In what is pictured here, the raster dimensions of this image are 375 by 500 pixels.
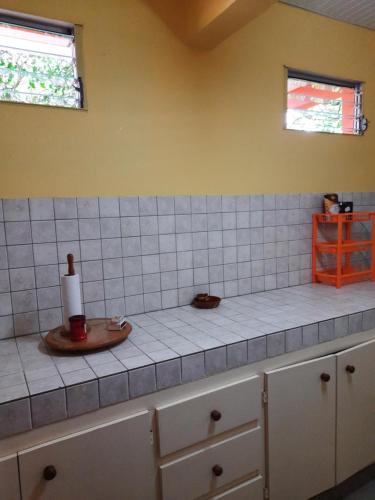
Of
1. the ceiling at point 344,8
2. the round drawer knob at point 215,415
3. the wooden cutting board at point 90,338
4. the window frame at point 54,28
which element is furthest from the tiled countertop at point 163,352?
the ceiling at point 344,8

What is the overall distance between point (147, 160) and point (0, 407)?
1.17 meters

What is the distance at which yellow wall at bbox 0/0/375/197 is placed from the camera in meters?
1.48

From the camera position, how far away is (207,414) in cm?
124

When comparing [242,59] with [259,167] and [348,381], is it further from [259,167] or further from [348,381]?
[348,381]

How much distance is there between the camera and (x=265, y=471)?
4.52 feet

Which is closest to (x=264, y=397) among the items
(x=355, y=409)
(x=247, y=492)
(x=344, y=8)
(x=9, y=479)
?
(x=247, y=492)

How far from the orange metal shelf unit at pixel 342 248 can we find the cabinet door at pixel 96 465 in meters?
1.45

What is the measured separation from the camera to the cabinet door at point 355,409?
1521 mm

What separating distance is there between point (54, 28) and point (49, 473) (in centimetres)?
165

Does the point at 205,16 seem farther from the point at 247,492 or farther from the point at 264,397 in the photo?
the point at 247,492

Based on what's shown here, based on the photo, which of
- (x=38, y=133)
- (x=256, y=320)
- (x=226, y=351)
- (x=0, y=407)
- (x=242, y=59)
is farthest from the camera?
(x=242, y=59)

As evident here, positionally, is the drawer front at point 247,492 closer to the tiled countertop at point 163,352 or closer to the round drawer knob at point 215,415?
the round drawer knob at point 215,415

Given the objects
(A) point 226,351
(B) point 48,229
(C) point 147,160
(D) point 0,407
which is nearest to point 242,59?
(C) point 147,160

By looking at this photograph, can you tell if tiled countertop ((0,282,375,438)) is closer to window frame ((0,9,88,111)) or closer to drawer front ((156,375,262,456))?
drawer front ((156,375,262,456))
